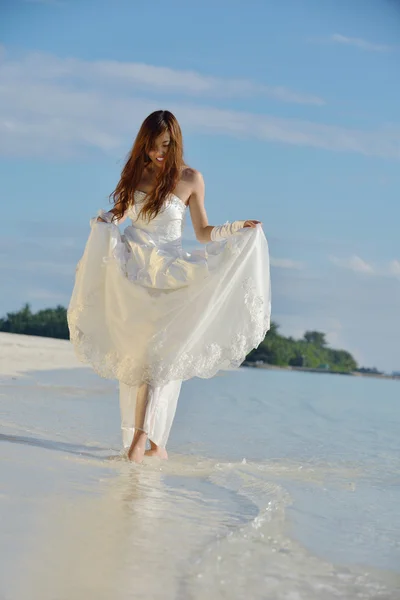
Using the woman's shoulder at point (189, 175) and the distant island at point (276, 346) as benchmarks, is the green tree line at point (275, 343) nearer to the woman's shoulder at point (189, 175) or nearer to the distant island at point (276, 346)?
the distant island at point (276, 346)

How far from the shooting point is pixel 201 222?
4.52 meters

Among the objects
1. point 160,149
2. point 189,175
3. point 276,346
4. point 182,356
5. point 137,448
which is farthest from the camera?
point 276,346

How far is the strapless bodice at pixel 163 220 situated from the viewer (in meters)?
4.37

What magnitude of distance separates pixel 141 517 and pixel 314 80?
54.1 metres

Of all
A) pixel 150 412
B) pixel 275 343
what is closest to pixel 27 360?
pixel 150 412

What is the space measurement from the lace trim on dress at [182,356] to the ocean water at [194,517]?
1.29 ft

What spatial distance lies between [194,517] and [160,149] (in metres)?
2.02

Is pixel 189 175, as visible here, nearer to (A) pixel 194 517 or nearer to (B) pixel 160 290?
(B) pixel 160 290

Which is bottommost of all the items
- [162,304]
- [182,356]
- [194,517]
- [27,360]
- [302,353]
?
[194,517]

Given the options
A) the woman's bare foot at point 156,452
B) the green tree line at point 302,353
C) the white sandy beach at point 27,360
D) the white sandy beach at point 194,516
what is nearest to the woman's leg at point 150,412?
the woman's bare foot at point 156,452

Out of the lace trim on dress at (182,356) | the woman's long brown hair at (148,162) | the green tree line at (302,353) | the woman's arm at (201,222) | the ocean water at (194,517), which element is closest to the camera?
the ocean water at (194,517)

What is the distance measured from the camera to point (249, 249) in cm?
438

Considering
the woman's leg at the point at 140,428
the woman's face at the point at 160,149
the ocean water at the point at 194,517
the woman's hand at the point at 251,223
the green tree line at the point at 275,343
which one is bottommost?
the ocean water at the point at 194,517

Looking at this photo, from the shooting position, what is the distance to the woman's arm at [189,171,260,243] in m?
4.44
